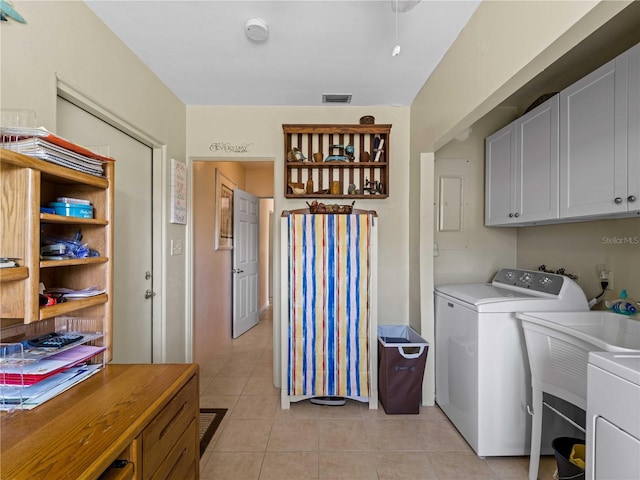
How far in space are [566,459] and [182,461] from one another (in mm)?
1780

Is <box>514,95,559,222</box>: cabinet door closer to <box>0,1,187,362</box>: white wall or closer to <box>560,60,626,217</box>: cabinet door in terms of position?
<box>560,60,626,217</box>: cabinet door

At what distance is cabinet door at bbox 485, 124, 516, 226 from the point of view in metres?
2.33

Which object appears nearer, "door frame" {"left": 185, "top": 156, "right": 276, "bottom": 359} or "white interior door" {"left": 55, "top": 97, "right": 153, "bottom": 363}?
"white interior door" {"left": 55, "top": 97, "right": 153, "bottom": 363}

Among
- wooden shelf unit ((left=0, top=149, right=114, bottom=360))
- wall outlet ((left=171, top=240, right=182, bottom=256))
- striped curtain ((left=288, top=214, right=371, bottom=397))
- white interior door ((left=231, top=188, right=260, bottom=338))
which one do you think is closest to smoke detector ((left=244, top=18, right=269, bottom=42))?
wooden shelf unit ((left=0, top=149, right=114, bottom=360))

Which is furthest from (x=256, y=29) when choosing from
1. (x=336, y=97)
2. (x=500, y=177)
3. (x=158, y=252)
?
(x=500, y=177)

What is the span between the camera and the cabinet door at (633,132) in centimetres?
136

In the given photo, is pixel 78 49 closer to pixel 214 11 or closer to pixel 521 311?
pixel 214 11

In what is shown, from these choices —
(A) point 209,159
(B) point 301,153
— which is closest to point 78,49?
(A) point 209,159

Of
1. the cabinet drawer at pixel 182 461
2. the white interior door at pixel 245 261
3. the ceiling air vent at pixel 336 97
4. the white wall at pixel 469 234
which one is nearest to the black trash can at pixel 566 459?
the white wall at pixel 469 234

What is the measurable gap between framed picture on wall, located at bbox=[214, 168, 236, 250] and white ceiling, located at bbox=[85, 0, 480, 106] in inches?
50.9

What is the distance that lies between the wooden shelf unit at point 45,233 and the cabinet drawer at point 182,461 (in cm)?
48

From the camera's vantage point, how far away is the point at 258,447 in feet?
6.61

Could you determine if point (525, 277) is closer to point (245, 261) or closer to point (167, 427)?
point (167, 427)

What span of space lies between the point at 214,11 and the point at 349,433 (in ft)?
8.78
